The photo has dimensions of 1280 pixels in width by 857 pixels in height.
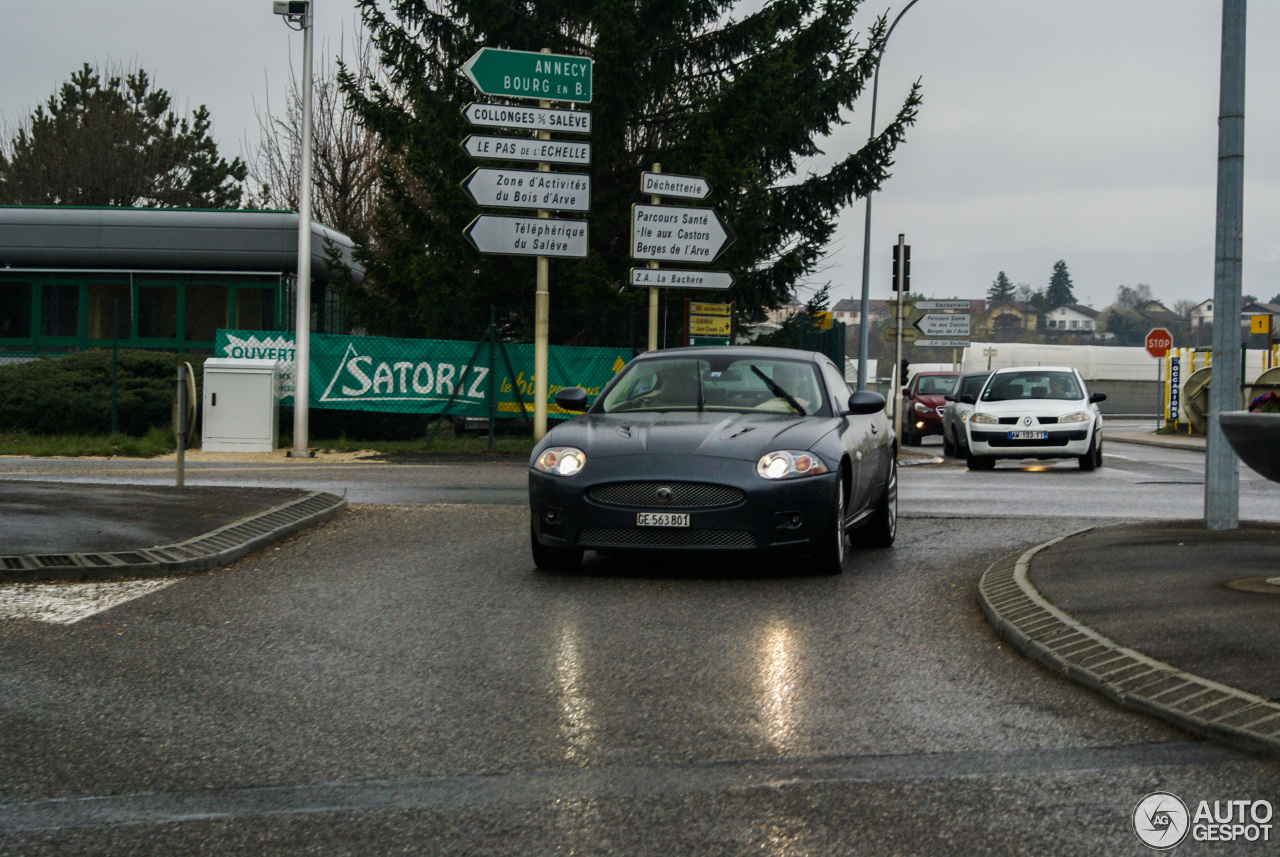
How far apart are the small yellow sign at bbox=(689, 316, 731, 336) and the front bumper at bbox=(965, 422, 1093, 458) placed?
14.9ft

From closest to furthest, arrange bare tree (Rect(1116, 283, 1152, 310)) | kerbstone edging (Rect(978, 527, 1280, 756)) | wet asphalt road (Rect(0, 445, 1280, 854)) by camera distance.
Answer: wet asphalt road (Rect(0, 445, 1280, 854)) → kerbstone edging (Rect(978, 527, 1280, 756)) → bare tree (Rect(1116, 283, 1152, 310))

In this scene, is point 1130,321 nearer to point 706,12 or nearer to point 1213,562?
point 706,12

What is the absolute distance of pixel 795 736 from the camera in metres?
4.65

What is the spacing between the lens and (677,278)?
21.0 metres

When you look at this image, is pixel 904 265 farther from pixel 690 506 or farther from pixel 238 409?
pixel 690 506

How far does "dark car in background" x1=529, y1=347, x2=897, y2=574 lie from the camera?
26.1 feet

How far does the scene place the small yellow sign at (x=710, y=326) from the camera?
22578mm

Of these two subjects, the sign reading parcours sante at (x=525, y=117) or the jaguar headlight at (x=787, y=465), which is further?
the sign reading parcours sante at (x=525, y=117)

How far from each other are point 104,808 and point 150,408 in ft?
63.9

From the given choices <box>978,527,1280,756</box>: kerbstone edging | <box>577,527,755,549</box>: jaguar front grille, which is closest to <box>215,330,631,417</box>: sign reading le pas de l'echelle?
<box>577,527,755,549</box>: jaguar front grille

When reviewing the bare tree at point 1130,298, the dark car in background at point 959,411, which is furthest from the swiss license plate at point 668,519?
the bare tree at point 1130,298

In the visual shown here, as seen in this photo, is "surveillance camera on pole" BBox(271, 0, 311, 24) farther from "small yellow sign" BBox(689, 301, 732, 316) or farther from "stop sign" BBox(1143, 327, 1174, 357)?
"stop sign" BBox(1143, 327, 1174, 357)

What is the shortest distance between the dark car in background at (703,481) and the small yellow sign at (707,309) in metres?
13.4

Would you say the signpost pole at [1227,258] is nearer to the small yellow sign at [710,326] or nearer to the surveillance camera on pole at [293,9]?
the small yellow sign at [710,326]
